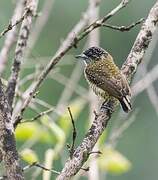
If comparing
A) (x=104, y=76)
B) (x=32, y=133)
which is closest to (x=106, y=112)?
(x=32, y=133)

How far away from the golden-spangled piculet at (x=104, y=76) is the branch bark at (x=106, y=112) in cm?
64

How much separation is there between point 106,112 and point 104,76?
4.86ft

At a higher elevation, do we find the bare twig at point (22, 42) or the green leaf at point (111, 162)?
the bare twig at point (22, 42)

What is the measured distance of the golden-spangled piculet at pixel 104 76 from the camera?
4809mm

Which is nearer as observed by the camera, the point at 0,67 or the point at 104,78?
the point at 0,67

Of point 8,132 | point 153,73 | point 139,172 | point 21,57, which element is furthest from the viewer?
point 139,172

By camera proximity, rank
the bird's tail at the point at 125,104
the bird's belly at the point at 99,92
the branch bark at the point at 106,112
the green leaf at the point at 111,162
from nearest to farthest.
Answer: the branch bark at the point at 106,112
the green leaf at the point at 111,162
the bird's tail at the point at 125,104
the bird's belly at the point at 99,92

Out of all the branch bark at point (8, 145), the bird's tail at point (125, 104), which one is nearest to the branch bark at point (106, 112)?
the branch bark at point (8, 145)

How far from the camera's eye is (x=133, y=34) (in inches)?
479

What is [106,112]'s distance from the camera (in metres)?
3.78

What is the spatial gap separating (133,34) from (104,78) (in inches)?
276

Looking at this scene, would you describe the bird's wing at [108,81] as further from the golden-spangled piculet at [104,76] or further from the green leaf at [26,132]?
the green leaf at [26,132]

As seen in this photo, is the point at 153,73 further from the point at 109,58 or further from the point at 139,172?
the point at 139,172

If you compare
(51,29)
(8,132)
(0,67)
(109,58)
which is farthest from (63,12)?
(8,132)
